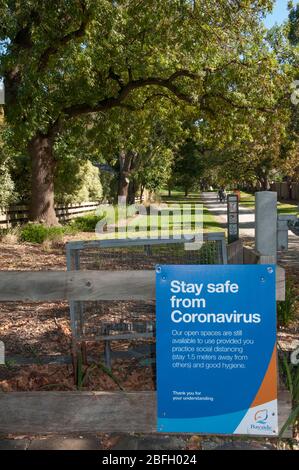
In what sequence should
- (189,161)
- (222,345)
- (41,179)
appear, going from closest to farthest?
(222,345)
(41,179)
(189,161)

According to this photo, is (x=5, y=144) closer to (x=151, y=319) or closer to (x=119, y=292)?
(x=151, y=319)

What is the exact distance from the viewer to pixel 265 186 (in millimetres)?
44688

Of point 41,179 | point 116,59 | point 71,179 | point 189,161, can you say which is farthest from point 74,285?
point 189,161

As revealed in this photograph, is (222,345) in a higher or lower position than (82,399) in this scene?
higher

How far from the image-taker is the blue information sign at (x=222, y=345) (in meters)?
3.28

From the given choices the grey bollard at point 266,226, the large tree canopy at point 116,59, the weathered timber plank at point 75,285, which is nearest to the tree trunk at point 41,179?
the large tree canopy at point 116,59

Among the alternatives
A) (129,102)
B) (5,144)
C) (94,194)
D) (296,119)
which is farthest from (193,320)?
(94,194)

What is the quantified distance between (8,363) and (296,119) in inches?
780

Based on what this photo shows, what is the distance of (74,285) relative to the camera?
140 inches

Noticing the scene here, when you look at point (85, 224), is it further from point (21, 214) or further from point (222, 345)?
point (222, 345)

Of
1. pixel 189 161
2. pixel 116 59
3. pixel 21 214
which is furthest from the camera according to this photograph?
pixel 189 161

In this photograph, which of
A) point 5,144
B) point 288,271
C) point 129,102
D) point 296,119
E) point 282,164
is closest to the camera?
point 288,271

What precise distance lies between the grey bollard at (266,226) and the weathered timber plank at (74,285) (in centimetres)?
79
